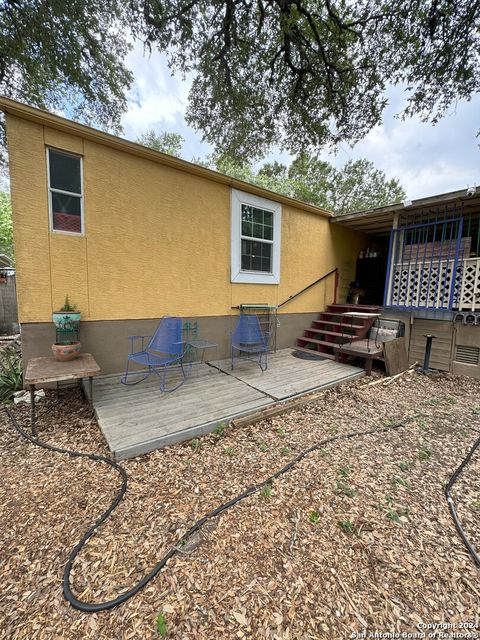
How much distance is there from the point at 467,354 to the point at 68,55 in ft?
31.0

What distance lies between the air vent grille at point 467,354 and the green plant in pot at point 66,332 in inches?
250

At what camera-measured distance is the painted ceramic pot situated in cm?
331

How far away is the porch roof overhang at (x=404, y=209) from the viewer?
184 inches

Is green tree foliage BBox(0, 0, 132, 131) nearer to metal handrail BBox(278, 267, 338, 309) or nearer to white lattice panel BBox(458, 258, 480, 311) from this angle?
metal handrail BBox(278, 267, 338, 309)

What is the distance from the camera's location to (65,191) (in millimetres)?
3496

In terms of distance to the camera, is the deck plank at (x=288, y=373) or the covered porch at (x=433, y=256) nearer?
the deck plank at (x=288, y=373)

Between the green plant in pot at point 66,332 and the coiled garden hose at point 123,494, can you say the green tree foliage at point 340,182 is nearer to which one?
the green plant in pot at point 66,332

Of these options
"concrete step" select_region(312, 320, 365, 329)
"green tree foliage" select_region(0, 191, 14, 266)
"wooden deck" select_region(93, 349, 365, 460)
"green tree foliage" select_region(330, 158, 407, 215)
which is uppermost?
"green tree foliage" select_region(330, 158, 407, 215)

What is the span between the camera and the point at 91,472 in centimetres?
216

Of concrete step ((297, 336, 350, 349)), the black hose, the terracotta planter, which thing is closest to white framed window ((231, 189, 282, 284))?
concrete step ((297, 336, 350, 349))

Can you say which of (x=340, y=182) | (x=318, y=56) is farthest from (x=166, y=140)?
(x=318, y=56)

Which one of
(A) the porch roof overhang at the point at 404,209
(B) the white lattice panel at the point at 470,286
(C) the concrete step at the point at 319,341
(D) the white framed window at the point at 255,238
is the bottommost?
(C) the concrete step at the point at 319,341

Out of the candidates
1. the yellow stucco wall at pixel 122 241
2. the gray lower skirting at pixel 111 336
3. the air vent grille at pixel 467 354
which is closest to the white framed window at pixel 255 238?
the yellow stucco wall at pixel 122 241

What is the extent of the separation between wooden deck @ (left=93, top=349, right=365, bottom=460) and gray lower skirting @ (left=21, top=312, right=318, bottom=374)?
283mm
